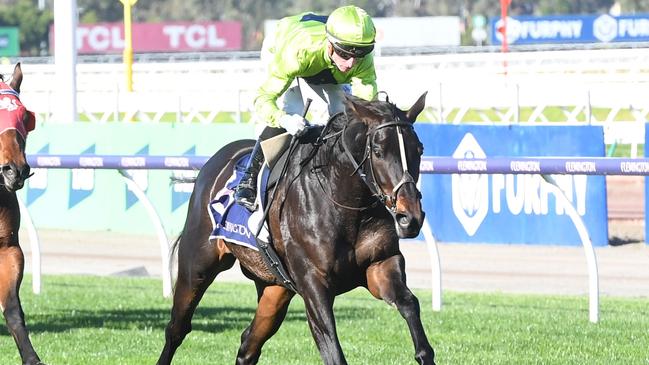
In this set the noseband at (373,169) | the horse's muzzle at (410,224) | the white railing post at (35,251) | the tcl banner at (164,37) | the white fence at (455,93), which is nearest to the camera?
the horse's muzzle at (410,224)

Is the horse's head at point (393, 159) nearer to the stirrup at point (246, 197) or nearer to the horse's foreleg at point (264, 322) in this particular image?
the stirrup at point (246, 197)

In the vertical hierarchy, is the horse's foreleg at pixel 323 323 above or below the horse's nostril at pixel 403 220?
below

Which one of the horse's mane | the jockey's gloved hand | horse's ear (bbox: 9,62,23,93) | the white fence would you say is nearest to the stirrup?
the jockey's gloved hand

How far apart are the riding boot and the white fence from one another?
35.3ft

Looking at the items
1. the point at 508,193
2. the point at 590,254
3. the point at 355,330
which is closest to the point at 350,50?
the point at 355,330

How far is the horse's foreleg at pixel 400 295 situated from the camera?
571cm

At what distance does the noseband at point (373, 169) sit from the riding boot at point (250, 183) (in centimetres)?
76

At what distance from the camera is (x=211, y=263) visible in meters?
7.23

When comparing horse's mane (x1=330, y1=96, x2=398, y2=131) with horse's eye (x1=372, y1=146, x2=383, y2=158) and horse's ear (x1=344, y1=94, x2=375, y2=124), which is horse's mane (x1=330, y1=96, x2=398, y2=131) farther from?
horse's eye (x1=372, y1=146, x2=383, y2=158)

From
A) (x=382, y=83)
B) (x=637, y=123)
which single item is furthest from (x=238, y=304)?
(x=382, y=83)

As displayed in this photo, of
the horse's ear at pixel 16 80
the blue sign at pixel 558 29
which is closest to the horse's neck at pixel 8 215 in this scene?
the horse's ear at pixel 16 80

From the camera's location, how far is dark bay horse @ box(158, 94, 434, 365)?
5.78m

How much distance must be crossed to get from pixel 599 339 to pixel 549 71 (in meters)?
20.6

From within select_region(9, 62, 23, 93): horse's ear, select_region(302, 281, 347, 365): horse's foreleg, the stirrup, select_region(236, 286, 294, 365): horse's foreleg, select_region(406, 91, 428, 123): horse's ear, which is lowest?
select_region(236, 286, 294, 365): horse's foreleg
